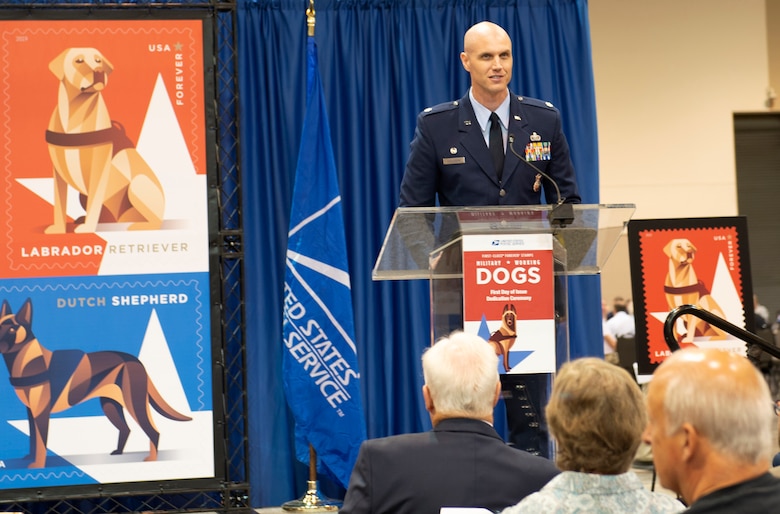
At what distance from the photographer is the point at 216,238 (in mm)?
5340

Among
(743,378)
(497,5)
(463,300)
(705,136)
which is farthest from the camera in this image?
(705,136)

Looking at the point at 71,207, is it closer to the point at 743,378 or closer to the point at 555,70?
the point at 555,70

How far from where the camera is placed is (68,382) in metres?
5.19

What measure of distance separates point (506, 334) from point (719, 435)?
1.71 meters

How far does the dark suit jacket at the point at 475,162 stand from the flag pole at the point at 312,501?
2.09 meters

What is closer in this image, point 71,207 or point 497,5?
point 71,207

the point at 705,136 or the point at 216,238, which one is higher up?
the point at 705,136

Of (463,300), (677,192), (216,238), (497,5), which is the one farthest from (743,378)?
(677,192)

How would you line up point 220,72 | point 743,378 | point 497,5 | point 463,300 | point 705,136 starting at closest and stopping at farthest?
point 743,378, point 463,300, point 220,72, point 497,5, point 705,136

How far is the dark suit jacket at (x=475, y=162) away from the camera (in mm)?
3881

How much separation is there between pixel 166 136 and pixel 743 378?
4.16 meters

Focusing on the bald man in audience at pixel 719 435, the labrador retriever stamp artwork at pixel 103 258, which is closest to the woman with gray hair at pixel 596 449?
the bald man in audience at pixel 719 435

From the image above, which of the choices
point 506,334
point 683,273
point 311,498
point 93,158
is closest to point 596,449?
point 506,334

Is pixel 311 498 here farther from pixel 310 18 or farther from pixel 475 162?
pixel 310 18
